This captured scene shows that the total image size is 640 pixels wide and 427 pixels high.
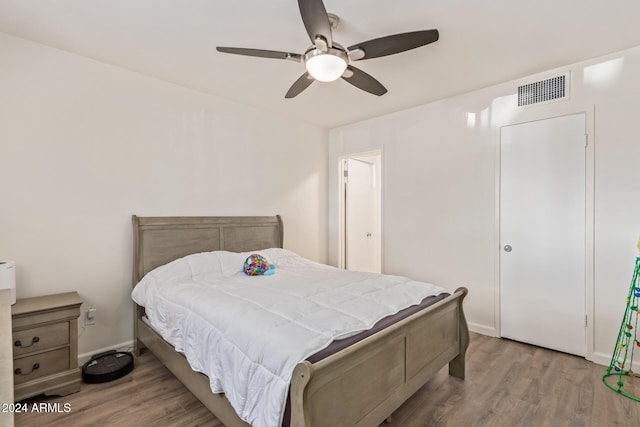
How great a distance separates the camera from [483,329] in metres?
3.35

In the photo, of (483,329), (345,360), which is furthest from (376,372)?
(483,329)

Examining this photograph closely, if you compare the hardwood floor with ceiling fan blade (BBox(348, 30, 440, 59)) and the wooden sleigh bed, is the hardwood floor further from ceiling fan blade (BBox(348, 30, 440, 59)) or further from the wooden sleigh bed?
ceiling fan blade (BBox(348, 30, 440, 59))

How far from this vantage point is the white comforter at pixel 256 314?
1464mm

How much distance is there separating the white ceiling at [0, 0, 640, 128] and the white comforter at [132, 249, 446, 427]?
5.84 feet

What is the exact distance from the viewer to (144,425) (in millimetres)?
1927

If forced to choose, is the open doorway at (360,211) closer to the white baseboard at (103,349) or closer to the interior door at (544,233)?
the interior door at (544,233)

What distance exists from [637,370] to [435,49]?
302 centimetres

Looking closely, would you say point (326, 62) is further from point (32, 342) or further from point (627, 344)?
point (627, 344)

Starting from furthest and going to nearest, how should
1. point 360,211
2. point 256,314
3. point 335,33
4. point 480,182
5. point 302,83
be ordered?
point 360,211
point 480,182
point 302,83
point 335,33
point 256,314

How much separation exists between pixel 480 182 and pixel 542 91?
0.98 metres

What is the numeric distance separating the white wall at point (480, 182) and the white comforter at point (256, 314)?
1245 millimetres

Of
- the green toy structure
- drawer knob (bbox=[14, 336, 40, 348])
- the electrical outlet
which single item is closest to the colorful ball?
the electrical outlet

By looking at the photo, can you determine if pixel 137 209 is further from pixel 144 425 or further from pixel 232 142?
pixel 144 425

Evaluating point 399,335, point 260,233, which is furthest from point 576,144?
point 260,233
